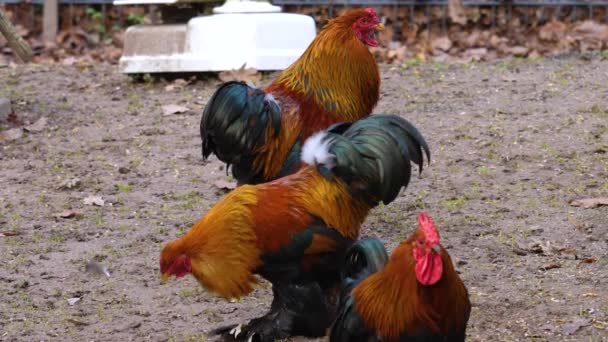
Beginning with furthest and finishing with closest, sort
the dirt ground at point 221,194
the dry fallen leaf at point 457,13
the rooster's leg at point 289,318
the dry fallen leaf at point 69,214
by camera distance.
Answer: the dry fallen leaf at point 457,13 < the dry fallen leaf at point 69,214 < the dirt ground at point 221,194 < the rooster's leg at point 289,318

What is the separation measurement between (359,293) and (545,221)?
7.59 feet

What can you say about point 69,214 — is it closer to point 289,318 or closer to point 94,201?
point 94,201

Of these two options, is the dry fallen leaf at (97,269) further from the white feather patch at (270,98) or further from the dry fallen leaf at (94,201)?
the white feather patch at (270,98)

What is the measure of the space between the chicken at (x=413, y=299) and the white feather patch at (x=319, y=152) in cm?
66

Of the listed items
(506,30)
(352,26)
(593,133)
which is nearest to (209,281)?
(352,26)

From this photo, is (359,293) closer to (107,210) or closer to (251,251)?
(251,251)

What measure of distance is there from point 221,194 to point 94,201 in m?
0.82

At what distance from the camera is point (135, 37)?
363 inches

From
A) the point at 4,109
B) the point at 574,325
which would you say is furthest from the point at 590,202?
the point at 4,109

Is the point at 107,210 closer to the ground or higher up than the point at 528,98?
closer to the ground

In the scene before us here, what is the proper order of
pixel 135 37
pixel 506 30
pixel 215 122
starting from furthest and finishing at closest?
1. pixel 506 30
2. pixel 135 37
3. pixel 215 122

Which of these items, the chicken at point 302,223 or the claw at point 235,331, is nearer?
the chicken at point 302,223

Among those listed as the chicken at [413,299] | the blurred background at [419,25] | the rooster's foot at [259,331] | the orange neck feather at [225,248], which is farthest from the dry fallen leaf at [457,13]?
the chicken at [413,299]

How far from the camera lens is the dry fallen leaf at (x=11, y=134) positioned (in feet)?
26.3
